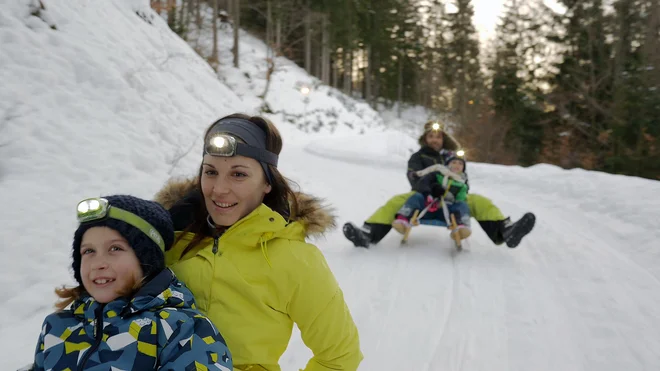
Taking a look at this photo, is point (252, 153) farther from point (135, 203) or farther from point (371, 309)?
point (371, 309)

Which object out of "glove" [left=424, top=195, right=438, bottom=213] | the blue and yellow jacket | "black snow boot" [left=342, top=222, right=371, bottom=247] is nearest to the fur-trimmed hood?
the blue and yellow jacket

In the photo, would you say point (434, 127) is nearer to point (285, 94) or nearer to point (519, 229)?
point (519, 229)

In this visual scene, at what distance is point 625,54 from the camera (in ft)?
48.3

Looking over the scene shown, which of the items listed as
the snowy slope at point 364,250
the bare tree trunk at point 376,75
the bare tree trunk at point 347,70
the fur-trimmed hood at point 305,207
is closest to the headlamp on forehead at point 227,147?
the fur-trimmed hood at point 305,207

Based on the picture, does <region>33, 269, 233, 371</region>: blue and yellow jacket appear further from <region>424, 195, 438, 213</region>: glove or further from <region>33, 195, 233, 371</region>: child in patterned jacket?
<region>424, 195, 438, 213</region>: glove

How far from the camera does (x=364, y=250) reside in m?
4.78

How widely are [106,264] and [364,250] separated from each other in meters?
3.52

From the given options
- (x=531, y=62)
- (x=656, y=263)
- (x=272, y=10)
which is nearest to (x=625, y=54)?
(x=531, y=62)

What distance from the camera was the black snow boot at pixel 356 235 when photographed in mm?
4618

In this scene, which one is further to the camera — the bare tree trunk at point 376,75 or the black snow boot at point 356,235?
the bare tree trunk at point 376,75

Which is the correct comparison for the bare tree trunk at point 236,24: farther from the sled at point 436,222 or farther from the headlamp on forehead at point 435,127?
the sled at point 436,222

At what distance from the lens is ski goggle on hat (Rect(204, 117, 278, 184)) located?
1.70 meters

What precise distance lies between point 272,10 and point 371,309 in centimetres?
2757

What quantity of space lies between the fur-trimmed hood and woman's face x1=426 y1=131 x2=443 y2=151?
11.6 ft
